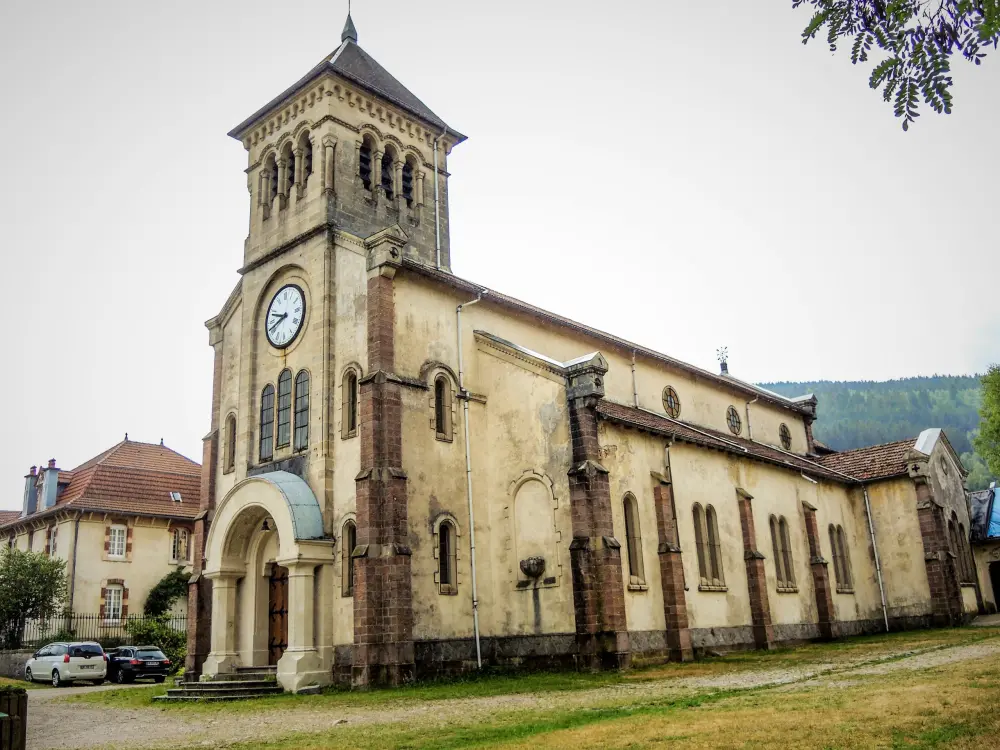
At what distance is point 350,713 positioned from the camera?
56.0 ft

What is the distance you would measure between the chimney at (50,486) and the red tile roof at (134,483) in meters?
0.38

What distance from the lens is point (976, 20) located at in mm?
6645

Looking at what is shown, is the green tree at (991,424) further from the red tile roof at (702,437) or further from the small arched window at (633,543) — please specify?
the small arched window at (633,543)

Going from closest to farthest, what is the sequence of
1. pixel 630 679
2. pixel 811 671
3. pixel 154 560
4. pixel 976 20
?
pixel 976 20 < pixel 811 671 < pixel 630 679 < pixel 154 560

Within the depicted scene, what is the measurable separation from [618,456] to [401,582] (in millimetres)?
7358

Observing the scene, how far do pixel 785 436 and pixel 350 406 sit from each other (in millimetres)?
25483

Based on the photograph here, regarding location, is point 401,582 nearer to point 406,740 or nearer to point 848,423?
point 406,740

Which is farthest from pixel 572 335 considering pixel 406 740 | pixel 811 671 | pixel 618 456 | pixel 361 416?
pixel 406 740

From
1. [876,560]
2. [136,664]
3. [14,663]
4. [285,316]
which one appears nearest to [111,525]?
[14,663]

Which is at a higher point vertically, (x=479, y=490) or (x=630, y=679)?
(x=479, y=490)

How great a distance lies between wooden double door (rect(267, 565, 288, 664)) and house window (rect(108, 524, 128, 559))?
64.5 feet

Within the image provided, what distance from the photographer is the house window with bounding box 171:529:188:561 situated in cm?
4478

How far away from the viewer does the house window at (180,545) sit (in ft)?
147

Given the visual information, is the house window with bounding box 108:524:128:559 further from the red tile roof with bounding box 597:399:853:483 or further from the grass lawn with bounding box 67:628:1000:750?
the red tile roof with bounding box 597:399:853:483
